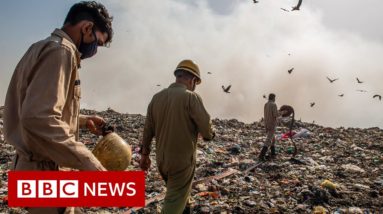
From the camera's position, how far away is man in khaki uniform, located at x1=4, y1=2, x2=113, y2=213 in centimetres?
157

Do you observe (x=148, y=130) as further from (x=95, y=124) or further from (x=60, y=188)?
(x=60, y=188)

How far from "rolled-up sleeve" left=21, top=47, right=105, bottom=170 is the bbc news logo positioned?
12 cm

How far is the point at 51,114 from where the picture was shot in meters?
1.57

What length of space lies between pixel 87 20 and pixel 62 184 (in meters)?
0.81

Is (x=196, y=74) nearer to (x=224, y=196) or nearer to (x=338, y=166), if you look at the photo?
(x=224, y=196)

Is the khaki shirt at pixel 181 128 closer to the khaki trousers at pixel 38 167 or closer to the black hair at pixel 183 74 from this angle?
the black hair at pixel 183 74

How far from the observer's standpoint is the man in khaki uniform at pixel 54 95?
5.16ft

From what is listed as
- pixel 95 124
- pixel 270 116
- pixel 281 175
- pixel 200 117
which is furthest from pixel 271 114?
pixel 95 124

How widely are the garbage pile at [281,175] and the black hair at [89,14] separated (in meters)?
3.68

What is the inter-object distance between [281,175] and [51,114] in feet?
21.4

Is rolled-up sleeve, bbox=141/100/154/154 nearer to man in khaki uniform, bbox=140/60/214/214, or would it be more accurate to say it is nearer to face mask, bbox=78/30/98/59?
man in khaki uniform, bbox=140/60/214/214

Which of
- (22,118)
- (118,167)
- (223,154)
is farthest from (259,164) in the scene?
(22,118)

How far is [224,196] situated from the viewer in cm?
604

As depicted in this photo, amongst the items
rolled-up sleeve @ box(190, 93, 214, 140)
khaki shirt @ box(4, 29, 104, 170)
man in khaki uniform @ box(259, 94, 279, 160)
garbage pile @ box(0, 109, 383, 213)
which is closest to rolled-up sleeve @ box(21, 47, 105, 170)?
khaki shirt @ box(4, 29, 104, 170)
